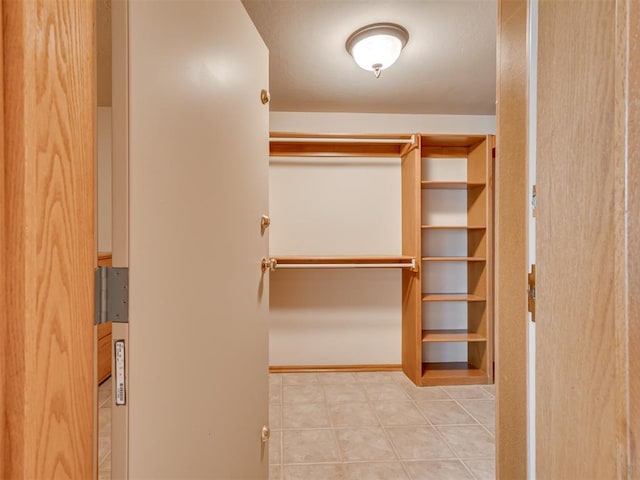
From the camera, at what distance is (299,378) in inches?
110

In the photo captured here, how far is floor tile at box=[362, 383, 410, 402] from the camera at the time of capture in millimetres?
2436

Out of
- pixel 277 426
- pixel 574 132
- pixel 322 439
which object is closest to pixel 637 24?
pixel 574 132

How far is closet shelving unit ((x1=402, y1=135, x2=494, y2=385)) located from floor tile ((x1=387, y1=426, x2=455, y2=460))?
66 centimetres

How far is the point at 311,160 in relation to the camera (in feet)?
9.71

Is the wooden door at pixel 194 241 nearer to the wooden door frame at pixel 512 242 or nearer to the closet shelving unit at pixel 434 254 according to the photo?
the wooden door frame at pixel 512 242

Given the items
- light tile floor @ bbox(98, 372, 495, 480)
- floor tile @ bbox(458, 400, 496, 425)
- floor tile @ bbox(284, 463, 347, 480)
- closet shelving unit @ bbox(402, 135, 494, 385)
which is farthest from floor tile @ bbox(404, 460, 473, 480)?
closet shelving unit @ bbox(402, 135, 494, 385)

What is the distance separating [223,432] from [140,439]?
0.40 meters

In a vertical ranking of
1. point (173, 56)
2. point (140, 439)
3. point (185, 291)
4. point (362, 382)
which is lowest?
point (362, 382)

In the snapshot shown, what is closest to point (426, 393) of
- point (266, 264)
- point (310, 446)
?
point (310, 446)

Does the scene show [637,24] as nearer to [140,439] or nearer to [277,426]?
[140,439]

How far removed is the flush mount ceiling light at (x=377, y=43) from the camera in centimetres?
181

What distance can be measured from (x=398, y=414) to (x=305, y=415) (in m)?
0.63

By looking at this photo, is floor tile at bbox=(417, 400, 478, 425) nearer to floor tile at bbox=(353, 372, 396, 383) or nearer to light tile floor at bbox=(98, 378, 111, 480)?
floor tile at bbox=(353, 372, 396, 383)

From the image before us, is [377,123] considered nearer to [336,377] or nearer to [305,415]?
[336,377]
